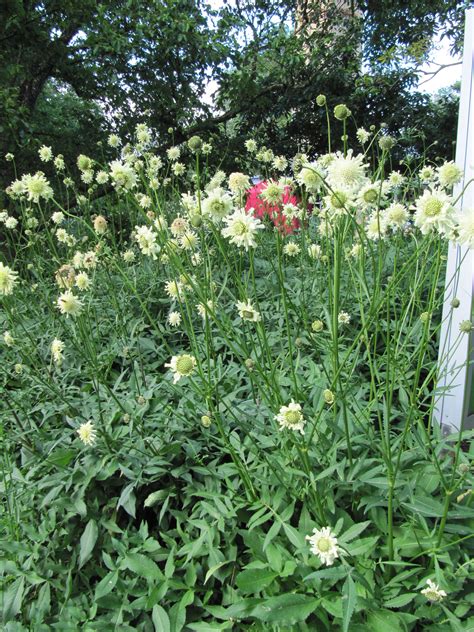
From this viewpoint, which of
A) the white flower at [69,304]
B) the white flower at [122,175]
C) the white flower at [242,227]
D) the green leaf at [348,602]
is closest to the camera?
the green leaf at [348,602]

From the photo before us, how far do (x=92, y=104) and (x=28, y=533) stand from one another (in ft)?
20.2

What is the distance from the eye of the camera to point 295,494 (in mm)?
1343

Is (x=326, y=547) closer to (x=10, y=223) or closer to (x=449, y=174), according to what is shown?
(x=449, y=174)

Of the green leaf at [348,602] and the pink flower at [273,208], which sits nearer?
the green leaf at [348,602]

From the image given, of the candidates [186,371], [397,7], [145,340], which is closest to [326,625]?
[186,371]

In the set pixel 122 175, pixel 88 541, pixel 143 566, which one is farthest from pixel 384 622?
pixel 122 175

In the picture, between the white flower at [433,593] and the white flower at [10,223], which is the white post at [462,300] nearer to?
the white flower at [433,593]

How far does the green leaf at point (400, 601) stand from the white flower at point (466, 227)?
2.76 ft

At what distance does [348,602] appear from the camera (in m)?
0.99

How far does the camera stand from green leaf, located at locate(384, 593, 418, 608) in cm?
108

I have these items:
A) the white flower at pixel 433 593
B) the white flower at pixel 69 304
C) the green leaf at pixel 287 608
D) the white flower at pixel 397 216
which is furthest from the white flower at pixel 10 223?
the white flower at pixel 433 593

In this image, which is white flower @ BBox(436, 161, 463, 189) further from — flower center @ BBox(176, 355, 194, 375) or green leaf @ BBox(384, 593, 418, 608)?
green leaf @ BBox(384, 593, 418, 608)

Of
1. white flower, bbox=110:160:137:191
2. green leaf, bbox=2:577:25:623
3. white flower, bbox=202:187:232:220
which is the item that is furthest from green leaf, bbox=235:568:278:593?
white flower, bbox=110:160:137:191

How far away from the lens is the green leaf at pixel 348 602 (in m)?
0.96
